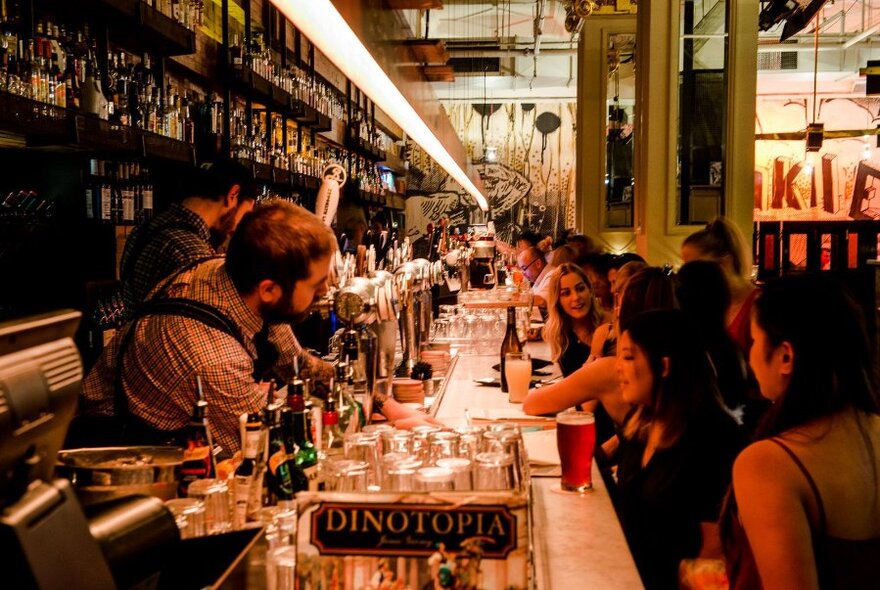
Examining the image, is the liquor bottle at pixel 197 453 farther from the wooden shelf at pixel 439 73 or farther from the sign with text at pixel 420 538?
the wooden shelf at pixel 439 73

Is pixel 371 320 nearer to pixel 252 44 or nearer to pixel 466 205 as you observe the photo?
pixel 252 44

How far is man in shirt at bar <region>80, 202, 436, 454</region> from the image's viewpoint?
2.13m

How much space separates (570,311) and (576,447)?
291cm

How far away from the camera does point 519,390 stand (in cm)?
311

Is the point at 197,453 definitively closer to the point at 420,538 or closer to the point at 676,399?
the point at 420,538

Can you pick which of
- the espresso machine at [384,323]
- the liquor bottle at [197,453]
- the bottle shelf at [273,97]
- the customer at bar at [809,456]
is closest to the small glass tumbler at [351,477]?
the liquor bottle at [197,453]

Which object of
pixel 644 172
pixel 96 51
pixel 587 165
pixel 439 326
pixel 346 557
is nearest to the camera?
pixel 346 557

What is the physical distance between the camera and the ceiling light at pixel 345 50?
1746 mm

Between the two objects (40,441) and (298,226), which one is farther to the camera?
(298,226)

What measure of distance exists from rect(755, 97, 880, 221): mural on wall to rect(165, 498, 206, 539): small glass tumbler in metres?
16.5

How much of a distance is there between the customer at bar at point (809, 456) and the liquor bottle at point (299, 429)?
80cm

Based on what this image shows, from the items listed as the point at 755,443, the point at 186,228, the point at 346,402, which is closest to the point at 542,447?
the point at 346,402

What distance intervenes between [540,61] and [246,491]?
14.4m

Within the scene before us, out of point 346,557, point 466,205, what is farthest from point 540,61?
point 346,557
